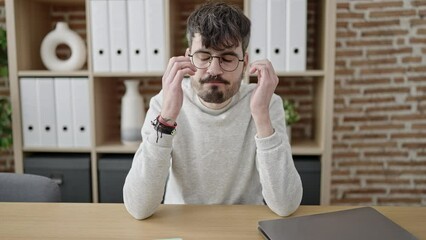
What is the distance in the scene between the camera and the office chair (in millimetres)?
1339

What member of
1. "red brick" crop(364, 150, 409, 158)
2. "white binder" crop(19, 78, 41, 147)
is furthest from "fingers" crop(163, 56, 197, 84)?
"red brick" crop(364, 150, 409, 158)

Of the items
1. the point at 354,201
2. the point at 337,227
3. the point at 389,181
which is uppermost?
the point at 337,227

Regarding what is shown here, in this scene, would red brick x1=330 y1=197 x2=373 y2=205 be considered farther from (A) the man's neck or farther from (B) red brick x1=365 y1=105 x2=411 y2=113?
(A) the man's neck

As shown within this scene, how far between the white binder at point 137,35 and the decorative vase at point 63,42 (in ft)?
1.14

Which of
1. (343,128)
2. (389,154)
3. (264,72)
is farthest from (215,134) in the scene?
(389,154)

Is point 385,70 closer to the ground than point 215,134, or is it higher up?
higher up

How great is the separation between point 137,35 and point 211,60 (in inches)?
43.7

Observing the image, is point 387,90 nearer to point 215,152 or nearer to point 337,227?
point 215,152

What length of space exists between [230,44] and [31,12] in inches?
66.1

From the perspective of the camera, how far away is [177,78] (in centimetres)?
125

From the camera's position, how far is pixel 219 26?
129 cm

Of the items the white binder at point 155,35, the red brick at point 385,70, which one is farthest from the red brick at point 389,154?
the white binder at point 155,35

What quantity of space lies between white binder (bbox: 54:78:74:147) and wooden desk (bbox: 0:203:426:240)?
1.17 m

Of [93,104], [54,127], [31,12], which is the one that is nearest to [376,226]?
[93,104]
